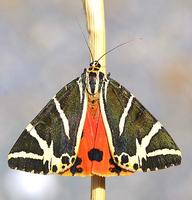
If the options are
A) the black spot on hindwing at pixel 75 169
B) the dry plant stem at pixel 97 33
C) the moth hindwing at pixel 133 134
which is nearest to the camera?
the dry plant stem at pixel 97 33

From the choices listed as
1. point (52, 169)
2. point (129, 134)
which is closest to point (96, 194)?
point (52, 169)

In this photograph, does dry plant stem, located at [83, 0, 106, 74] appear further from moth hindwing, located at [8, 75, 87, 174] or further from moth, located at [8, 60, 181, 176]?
moth hindwing, located at [8, 75, 87, 174]

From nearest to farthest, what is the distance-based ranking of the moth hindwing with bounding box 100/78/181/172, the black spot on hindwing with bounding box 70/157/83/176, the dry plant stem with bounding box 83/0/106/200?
the dry plant stem with bounding box 83/0/106/200
the black spot on hindwing with bounding box 70/157/83/176
the moth hindwing with bounding box 100/78/181/172

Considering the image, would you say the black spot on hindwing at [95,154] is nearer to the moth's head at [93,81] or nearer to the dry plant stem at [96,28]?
the moth's head at [93,81]

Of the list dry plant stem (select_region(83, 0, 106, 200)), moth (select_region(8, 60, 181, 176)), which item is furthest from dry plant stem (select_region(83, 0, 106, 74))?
moth (select_region(8, 60, 181, 176))

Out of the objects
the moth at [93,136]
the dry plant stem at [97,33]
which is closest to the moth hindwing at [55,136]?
the moth at [93,136]

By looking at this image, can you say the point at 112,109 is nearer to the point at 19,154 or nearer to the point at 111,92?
the point at 111,92

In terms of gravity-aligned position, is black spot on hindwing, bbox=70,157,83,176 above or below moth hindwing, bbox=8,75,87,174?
below

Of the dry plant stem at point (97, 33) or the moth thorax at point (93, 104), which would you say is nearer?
the dry plant stem at point (97, 33)

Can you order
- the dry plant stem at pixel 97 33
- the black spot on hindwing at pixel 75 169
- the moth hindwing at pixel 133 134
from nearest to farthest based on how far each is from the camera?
the dry plant stem at pixel 97 33
the black spot on hindwing at pixel 75 169
the moth hindwing at pixel 133 134
